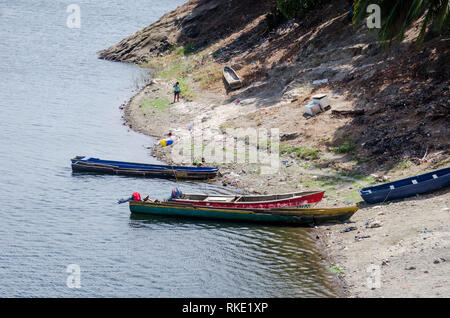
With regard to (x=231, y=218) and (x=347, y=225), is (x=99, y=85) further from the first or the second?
(x=347, y=225)

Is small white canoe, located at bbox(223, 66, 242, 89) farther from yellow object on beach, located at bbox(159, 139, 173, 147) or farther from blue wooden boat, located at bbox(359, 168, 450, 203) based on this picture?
blue wooden boat, located at bbox(359, 168, 450, 203)

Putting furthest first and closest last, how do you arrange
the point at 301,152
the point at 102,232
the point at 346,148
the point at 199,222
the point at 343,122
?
the point at 343,122 → the point at 301,152 → the point at 346,148 → the point at 199,222 → the point at 102,232

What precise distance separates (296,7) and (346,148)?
19.1m

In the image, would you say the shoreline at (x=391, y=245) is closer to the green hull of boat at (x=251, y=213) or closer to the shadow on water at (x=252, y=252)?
the green hull of boat at (x=251, y=213)

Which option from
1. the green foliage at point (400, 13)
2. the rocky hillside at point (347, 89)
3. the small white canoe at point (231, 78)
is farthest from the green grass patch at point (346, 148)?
the small white canoe at point (231, 78)

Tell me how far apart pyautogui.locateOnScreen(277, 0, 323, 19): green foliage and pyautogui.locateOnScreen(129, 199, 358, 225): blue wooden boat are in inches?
925

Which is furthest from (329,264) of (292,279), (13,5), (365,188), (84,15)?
(13,5)

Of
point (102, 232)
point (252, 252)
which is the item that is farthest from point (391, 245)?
point (102, 232)

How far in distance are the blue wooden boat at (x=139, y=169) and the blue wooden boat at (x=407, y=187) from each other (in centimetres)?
891

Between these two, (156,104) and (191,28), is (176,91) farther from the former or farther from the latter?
(191,28)

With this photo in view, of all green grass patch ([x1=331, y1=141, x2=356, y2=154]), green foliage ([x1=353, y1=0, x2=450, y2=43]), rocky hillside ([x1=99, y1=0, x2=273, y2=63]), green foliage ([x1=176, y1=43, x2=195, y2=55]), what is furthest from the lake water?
rocky hillside ([x1=99, y1=0, x2=273, y2=63])

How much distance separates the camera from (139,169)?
32.2 meters

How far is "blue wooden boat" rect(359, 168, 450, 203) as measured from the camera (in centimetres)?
2391
